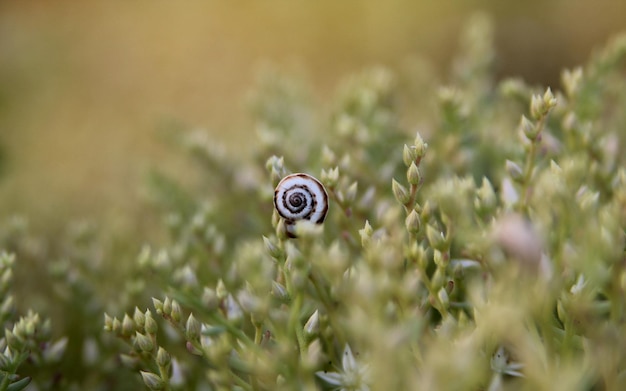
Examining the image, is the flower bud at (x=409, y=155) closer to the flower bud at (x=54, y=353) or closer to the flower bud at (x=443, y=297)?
the flower bud at (x=443, y=297)

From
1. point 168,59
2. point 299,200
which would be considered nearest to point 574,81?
point 299,200

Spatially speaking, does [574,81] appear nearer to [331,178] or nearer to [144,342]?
[331,178]

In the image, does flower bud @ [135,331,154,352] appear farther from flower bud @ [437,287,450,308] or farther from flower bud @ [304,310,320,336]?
flower bud @ [437,287,450,308]

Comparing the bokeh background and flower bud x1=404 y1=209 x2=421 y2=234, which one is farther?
the bokeh background

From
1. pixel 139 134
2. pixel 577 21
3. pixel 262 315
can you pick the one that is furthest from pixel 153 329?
pixel 577 21

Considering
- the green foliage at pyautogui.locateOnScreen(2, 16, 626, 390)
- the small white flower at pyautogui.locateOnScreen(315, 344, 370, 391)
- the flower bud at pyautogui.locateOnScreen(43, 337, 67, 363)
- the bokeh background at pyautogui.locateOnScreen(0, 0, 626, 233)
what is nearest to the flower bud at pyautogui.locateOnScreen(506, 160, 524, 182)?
the green foliage at pyautogui.locateOnScreen(2, 16, 626, 390)

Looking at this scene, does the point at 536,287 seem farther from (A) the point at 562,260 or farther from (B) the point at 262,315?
(B) the point at 262,315

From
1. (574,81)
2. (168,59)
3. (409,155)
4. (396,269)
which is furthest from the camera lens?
(168,59)
